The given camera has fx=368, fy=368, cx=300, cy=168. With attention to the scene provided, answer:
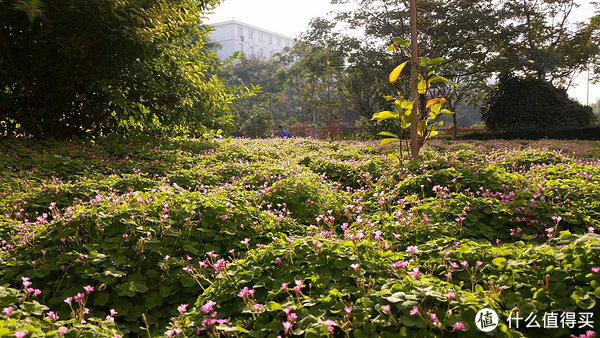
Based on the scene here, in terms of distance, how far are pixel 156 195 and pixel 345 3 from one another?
2093cm

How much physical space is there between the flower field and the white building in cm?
8143

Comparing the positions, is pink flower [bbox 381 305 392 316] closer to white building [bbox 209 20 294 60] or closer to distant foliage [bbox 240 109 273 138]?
distant foliage [bbox 240 109 273 138]

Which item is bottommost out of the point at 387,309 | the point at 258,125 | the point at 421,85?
the point at 387,309

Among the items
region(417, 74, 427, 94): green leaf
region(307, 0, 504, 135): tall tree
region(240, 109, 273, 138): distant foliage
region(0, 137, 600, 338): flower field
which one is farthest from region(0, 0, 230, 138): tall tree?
region(240, 109, 273, 138): distant foliage

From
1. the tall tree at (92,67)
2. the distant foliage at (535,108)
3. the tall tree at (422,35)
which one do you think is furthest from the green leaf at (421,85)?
the distant foliage at (535,108)

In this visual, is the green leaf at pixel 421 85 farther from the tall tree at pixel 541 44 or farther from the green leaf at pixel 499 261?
the tall tree at pixel 541 44

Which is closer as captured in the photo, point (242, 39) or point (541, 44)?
point (541, 44)

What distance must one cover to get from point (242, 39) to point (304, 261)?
91878 mm

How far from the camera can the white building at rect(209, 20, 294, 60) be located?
3388 inches

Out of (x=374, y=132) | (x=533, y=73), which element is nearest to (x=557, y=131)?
(x=533, y=73)

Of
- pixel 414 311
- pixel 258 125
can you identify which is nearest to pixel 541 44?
pixel 258 125

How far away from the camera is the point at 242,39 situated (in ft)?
287

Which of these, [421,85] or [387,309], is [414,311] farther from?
[421,85]

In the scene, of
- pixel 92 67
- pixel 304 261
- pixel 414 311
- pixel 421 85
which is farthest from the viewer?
pixel 92 67
